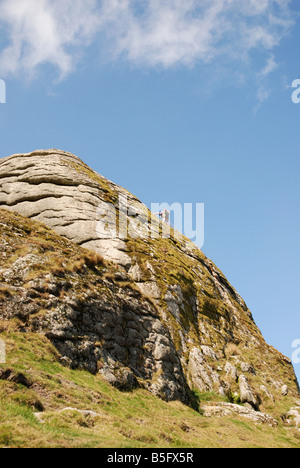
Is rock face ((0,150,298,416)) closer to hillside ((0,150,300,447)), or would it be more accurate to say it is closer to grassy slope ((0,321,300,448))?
hillside ((0,150,300,447))

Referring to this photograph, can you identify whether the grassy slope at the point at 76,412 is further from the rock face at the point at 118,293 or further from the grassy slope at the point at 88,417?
the rock face at the point at 118,293

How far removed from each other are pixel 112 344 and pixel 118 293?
6.39 metres

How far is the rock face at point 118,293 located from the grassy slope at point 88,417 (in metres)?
1.83

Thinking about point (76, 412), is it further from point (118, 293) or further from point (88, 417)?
point (118, 293)

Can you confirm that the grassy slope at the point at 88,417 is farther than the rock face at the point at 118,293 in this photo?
No

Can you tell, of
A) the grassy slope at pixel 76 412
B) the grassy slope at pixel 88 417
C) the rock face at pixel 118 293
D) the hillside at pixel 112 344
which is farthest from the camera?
the rock face at pixel 118 293

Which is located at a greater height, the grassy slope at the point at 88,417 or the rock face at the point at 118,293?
the rock face at the point at 118,293

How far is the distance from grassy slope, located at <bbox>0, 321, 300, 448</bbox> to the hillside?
10cm

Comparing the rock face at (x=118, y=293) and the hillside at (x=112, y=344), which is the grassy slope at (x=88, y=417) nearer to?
the hillside at (x=112, y=344)

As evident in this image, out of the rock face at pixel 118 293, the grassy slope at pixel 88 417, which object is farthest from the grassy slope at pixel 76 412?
the rock face at pixel 118 293

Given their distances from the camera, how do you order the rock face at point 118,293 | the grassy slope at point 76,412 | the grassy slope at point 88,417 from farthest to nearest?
1. the rock face at point 118,293
2. the grassy slope at point 76,412
3. the grassy slope at point 88,417

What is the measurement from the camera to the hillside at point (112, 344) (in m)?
18.7

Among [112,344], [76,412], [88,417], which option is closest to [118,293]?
[112,344]

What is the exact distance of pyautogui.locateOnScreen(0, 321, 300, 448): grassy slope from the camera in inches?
553
